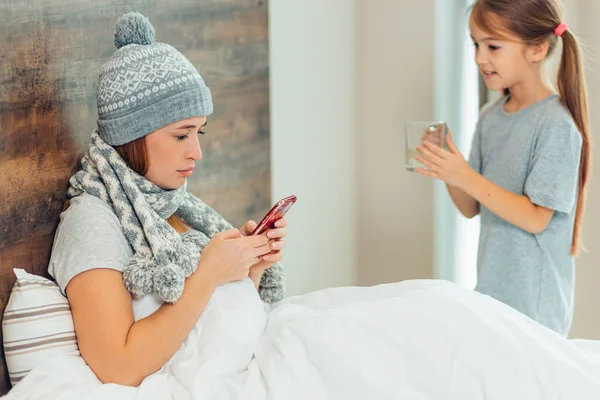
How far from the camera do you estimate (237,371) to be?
56.9 inches

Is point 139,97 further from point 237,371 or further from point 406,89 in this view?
point 406,89

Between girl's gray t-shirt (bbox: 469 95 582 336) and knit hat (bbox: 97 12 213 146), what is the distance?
103cm

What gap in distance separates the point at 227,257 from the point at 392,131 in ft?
4.61

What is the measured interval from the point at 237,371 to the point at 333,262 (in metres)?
1.42

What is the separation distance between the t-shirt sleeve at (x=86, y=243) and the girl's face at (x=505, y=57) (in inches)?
46.6

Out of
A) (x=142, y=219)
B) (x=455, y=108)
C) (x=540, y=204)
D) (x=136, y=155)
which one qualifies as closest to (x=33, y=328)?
(x=142, y=219)

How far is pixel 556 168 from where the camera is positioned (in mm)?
→ 2143

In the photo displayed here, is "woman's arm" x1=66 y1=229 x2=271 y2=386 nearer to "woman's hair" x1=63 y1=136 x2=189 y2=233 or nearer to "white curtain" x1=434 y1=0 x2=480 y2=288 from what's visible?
"woman's hair" x1=63 y1=136 x2=189 y2=233

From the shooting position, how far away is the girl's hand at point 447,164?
2209 millimetres

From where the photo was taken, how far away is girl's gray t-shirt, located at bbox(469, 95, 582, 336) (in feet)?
7.06

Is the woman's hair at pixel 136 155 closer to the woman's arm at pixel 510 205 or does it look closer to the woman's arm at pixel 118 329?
the woman's arm at pixel 118 329

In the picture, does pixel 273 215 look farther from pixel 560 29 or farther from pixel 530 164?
pixel 560 29

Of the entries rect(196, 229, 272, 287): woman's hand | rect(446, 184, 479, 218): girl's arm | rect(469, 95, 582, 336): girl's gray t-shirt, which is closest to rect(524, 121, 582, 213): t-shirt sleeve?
rect(469, 95, 582, 336): girl's gray t-shirt

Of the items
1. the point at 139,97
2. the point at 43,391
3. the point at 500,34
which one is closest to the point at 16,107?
the point at 139,97
